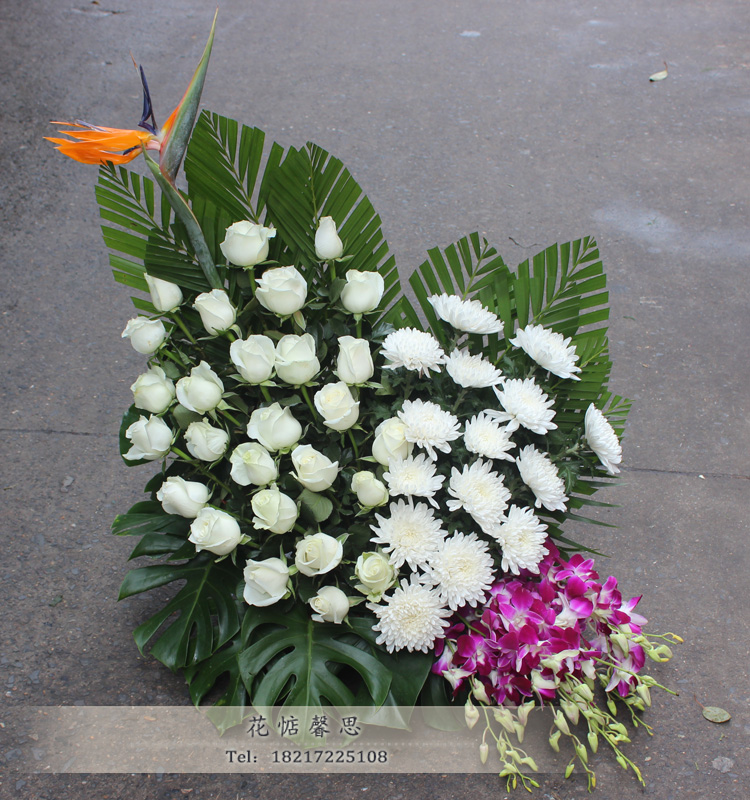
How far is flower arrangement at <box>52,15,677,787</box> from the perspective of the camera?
4.34 feet

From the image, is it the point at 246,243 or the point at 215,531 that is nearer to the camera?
the point at 215,531

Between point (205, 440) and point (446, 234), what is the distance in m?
2.35

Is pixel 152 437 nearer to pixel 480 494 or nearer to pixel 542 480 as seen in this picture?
pixel 480 494

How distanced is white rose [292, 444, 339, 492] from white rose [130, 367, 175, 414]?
0.29m

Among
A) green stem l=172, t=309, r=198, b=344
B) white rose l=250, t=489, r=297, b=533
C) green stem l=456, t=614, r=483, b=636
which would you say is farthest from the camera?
green stem l=172, t=309, r=198, b=344

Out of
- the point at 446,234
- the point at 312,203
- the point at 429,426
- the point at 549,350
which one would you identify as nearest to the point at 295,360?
the point at 429,426

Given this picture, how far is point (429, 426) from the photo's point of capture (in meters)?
1.31

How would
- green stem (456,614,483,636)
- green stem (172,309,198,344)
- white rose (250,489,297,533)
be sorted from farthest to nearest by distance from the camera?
1. green stem (172,309,198,344)
2. green stem (456,614,483,636)
3. white rose (250,489,297,533)

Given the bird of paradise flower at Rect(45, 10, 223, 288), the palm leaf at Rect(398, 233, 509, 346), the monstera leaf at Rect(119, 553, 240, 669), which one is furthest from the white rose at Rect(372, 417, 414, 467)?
the bird of paradise flower at Rect(45, 10, 223, 288)

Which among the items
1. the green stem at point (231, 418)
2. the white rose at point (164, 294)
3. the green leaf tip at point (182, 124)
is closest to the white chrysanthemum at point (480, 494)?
the green stem at point (231, 418)

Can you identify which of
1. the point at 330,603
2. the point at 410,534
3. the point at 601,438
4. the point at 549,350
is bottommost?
the point at 330,603

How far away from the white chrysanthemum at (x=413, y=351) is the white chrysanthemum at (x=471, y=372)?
3 cm

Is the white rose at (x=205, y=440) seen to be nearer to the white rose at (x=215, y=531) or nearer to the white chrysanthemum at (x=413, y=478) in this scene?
the white rose at (x=215, y=531)

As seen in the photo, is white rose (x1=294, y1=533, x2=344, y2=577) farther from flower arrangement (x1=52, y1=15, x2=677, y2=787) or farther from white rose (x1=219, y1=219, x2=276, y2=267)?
white rose (x1=219, y1=219, x2=276, y2=267)
